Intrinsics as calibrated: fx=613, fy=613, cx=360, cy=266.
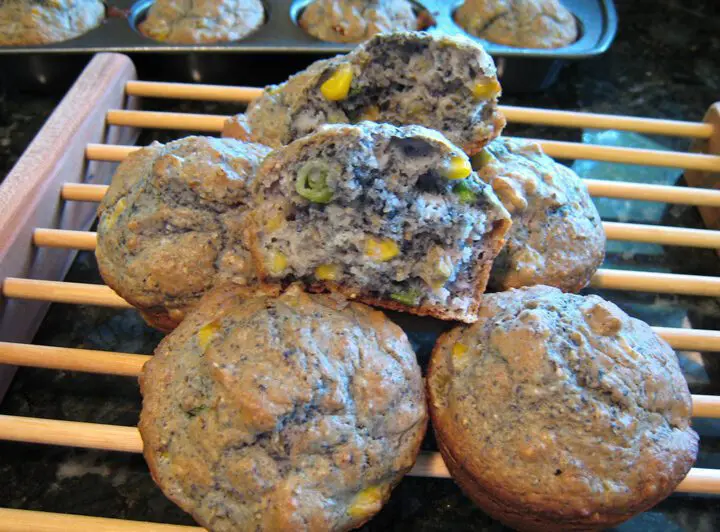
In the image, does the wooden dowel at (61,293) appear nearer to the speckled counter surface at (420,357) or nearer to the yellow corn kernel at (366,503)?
the speckled counter surface at (420,357)

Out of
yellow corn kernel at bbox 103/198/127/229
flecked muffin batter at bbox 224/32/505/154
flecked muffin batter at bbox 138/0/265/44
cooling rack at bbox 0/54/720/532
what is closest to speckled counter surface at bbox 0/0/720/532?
cooling rack at bbox 0/54/720/532

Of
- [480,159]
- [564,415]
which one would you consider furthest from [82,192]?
[564,415]

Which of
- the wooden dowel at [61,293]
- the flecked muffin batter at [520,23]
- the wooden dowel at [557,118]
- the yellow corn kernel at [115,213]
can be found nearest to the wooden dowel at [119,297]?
the wooden dowel at [61,293]

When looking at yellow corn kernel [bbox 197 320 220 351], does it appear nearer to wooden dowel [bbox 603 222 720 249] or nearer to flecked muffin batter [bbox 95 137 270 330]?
flecked muffin batter [bbox 95 137 270 330]

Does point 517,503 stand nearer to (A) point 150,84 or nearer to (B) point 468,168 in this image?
(B) point 468,168

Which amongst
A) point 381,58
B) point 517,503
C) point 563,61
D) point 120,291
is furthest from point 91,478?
point 563,61

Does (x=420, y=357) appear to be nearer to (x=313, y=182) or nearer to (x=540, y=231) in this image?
(x=540, y=231)
